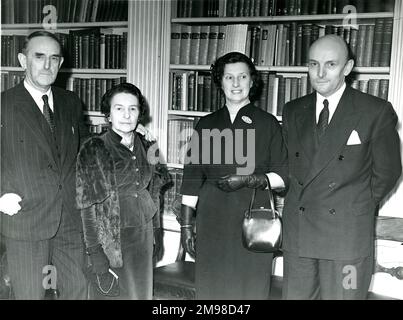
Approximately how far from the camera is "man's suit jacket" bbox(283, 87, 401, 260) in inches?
83.5

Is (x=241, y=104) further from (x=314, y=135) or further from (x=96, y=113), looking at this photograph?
Result: (x=96, y=113)

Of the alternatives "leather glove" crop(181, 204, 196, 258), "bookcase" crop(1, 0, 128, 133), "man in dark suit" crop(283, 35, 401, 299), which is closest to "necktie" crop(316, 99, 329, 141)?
"man in dark suit" crop(283, 35, 401, 299)

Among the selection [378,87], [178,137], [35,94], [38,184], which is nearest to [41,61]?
[35,94]

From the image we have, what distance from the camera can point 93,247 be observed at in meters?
2.15

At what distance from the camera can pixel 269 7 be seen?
3.17m

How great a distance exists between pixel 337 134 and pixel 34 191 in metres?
1.37

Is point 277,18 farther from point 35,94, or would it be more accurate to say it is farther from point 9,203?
point 9,203

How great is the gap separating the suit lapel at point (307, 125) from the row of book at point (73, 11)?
5.67 ft

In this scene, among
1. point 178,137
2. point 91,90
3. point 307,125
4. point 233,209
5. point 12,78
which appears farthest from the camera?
point 91,90

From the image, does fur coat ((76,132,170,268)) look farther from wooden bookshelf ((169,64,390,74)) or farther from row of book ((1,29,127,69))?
row of book ((1,29,127,69))

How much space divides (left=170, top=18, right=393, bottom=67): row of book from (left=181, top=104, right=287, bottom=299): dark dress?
36.6 inches

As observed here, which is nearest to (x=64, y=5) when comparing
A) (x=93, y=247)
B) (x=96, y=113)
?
(x=96, y=113)

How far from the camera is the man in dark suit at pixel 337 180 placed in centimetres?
212

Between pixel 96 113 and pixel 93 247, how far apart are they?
5.62 ft
